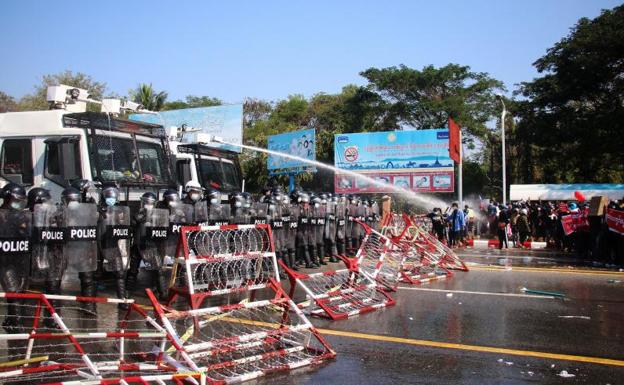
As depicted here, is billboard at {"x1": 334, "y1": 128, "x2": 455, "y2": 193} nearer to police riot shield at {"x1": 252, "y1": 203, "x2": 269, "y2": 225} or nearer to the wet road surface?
the wet road surface

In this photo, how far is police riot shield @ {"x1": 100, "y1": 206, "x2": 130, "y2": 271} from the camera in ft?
27.8

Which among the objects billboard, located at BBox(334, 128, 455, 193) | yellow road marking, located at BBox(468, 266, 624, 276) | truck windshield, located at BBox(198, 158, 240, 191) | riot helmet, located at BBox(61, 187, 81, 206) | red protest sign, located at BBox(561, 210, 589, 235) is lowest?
yellow road marking, located at BBox(468, 266, 624, 276)

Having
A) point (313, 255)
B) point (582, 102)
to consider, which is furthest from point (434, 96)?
point (313, 255)

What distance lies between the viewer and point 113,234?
847 cm

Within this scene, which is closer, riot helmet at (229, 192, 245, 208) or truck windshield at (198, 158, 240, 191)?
riot helmet at (229, 192, 245, 208)

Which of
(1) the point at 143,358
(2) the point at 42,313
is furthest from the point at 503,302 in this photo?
(2) the point at 42,313

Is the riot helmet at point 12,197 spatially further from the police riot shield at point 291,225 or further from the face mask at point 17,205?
the police riot shield at point 291,225

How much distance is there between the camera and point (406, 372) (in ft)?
18.0

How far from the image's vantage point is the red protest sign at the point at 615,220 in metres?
14.8

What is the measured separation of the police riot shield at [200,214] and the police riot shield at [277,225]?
6.77 feet

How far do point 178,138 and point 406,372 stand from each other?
10.9m

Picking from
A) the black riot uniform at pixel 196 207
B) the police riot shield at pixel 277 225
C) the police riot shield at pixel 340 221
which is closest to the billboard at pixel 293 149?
the police riot shield at pixel 340 221

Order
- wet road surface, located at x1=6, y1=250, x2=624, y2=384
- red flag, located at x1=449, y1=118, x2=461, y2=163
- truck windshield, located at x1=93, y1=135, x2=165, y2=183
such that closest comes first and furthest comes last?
wet road surface, located at x1=6, y1=250, x2=624, y2=384 → truck windshield, located at x1=93, y1=135, x2=165, y2=183 → red flag, located at x1=449, y1=118, x2=461, y2=163

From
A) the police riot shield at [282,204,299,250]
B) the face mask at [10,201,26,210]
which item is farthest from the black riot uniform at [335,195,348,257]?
the face mask at [10,201,26,210]
